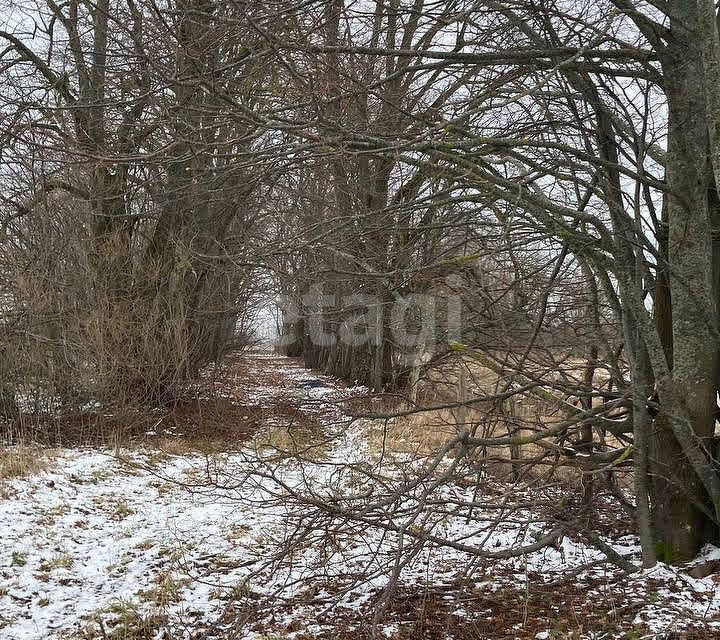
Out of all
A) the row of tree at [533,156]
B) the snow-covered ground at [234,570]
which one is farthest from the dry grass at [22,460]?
the row of tree at [533,156]

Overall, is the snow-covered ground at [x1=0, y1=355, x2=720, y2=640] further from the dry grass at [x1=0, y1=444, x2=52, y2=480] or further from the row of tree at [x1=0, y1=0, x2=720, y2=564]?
the row of tree at [x1=0, y1=0, x2=720, y2=564]

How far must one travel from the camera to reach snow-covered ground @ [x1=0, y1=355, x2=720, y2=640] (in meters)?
3.90

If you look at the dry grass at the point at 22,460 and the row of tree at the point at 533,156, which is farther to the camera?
the dry grass at the point at 22,460

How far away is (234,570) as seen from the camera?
577cm

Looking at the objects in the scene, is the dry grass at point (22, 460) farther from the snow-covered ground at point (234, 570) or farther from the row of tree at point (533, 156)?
the row of tree at point (533, 156)

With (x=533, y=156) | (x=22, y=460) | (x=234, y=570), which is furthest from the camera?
(x=22, y=460)

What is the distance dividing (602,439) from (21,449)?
7.48 m

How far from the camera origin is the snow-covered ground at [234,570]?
3.90 meters

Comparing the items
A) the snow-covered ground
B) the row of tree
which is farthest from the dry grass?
the row of tree

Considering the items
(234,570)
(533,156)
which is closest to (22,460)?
(234,570)

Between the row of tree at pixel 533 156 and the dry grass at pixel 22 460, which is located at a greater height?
the row of tree at pixel 533 156

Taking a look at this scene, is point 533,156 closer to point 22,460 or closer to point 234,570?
point 234,570

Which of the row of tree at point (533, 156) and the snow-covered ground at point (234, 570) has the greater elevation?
the row of tree at point (533, 156)

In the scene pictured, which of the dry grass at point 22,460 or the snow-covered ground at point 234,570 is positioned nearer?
the snow-covered ground at point 234,570
